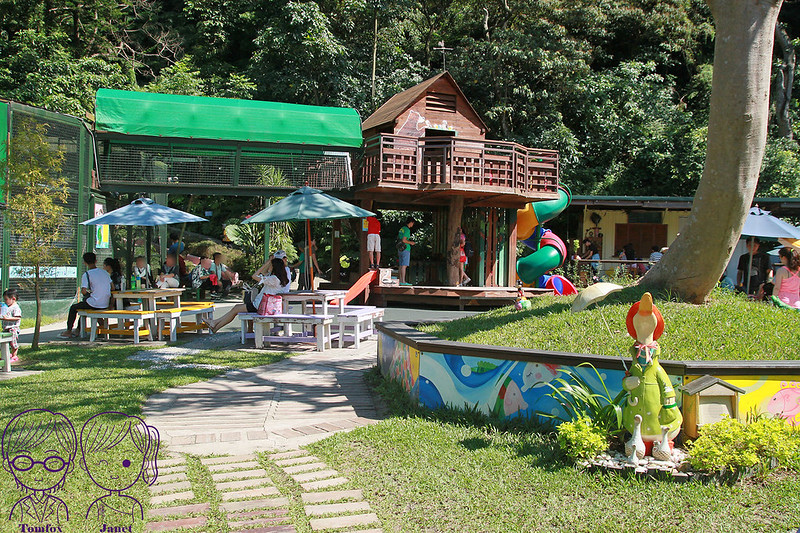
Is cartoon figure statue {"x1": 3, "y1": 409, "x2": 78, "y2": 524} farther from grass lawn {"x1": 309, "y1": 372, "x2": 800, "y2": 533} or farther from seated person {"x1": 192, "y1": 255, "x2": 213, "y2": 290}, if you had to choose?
seated person {"x1": 192, "y1": 255, "x2": 213, "y2": 290}

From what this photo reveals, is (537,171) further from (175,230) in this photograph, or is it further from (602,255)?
(175,230)

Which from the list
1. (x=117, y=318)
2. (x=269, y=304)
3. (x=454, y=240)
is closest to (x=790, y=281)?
(x=269, y=304)

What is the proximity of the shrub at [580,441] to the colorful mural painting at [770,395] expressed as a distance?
0.95 m

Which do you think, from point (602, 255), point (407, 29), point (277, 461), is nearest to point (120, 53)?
point (407, 29)

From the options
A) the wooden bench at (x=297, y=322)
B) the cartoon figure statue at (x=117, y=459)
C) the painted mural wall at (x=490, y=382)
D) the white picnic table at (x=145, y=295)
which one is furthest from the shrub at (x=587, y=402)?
the white picnic table at (x=145, y=295)

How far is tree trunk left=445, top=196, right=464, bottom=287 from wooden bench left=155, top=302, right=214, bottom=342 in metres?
6.88

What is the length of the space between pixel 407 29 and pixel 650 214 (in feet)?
45.5

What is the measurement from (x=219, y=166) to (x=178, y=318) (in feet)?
21.1

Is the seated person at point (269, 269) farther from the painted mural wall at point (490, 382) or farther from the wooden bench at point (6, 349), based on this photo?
the painted mural wall at point (490, 382)

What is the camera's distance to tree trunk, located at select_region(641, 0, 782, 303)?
234 inches

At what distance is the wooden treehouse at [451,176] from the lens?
16.8 m

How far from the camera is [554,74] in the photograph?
27297 millimetres

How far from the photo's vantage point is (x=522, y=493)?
4199 millimetres

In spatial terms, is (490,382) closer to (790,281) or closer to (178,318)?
(790,281)
